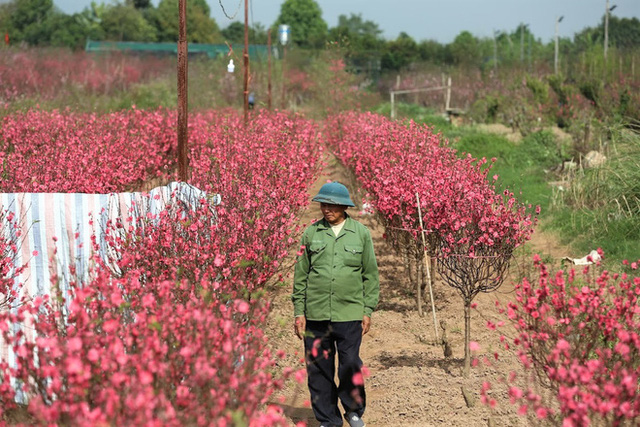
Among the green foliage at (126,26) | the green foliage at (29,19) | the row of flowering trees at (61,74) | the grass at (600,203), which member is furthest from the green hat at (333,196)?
the green foliage at (126,26)

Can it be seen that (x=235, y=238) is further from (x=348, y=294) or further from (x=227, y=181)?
(x=227, y=181)

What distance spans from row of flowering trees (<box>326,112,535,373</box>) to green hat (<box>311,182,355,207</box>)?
1.65 m

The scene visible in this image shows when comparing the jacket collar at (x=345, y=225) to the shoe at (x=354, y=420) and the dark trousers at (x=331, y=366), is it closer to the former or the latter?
the dark trousers at (x=331, y=366)

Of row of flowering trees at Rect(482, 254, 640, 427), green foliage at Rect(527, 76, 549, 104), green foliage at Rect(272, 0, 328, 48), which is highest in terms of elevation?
green foliage at Rect(272, 0, 328, 48)

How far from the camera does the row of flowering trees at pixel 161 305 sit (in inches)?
129

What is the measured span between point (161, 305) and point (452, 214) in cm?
387

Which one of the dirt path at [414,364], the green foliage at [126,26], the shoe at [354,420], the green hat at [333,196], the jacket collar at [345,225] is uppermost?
the green foliage at [126,26]

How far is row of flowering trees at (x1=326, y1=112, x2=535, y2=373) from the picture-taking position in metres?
7.14

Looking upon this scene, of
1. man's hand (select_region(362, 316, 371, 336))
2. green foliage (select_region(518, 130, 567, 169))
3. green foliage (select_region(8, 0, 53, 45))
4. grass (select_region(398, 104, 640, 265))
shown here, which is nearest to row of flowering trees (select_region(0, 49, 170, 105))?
green foliage (select_region(518, 130, 567, 169))

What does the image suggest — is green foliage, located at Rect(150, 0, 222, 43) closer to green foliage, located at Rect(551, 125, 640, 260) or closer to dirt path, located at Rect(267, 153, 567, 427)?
green foliage, located at Rect(551, 125, 640, 260)

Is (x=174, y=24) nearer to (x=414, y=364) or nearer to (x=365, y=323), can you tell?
(x=414, y=364)

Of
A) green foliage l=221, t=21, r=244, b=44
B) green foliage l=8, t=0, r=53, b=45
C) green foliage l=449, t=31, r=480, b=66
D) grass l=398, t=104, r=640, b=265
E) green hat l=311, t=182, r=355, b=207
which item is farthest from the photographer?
green foliage l=221, t=21, r=244, b=44

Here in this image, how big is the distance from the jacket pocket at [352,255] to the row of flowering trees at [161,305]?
60cm

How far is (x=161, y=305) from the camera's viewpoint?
4.02 m
